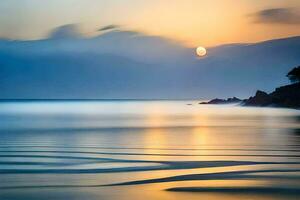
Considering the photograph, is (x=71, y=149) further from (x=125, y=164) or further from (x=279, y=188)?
(x=279, y=188)

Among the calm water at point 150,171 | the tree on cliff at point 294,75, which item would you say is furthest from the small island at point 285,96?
the calm water at point 150,171

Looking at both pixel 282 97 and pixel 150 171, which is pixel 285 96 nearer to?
pixel 282 97

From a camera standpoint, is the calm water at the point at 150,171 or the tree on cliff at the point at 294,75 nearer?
the calm water at the point at 150,171

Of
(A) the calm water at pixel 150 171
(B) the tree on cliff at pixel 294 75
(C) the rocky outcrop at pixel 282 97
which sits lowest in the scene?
(A) the calm water at pixel 150 171

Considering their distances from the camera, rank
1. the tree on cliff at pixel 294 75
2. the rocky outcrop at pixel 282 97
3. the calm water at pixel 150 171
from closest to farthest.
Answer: the calm water at pixel 150 171 → the rocky outcrop at pixel 282 97 → the tree on cliff at pixel 294 75

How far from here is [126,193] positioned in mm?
13070

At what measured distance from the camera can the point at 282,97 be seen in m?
106

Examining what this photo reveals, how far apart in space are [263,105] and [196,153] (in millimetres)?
93036

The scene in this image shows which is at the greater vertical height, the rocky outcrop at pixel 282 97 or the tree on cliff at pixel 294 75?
the tree on cliff at pixel 294 75

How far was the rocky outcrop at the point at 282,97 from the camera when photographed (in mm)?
99562

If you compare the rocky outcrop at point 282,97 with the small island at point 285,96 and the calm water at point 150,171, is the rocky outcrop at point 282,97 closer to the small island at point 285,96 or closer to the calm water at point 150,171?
the small island at point 285,96

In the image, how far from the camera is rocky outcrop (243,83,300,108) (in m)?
99.6

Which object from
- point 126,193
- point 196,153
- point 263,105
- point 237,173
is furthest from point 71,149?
point 263,105

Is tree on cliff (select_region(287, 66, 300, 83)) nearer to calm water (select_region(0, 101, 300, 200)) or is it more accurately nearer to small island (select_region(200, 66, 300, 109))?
small island (select_region(200, 66, 300, 109))
